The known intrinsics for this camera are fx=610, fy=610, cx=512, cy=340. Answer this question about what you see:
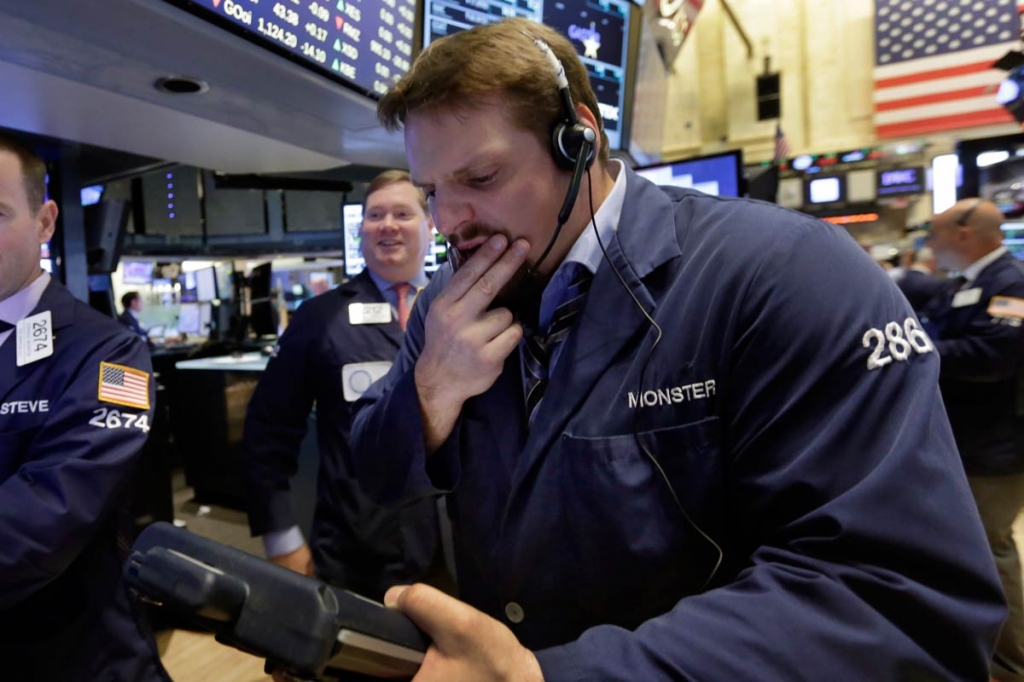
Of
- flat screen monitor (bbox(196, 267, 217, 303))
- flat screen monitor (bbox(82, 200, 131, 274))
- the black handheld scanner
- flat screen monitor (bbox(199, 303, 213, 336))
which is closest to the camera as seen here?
the black handheld scanner

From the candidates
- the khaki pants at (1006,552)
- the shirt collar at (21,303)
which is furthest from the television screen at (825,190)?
the shirt collar at (21,303)

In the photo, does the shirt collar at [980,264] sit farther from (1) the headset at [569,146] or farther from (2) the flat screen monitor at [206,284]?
(2) the flat screen monitor at [206,284]

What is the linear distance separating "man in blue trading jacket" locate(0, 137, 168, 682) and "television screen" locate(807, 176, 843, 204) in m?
8.53

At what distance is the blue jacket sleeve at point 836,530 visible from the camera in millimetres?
543

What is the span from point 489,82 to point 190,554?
2.12 ft

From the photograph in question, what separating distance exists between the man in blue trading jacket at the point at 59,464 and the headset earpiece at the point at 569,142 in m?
1.07

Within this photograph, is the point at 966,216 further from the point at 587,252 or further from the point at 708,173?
the point at 587,252

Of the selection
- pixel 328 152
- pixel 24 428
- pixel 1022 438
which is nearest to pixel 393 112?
pixel 24 428

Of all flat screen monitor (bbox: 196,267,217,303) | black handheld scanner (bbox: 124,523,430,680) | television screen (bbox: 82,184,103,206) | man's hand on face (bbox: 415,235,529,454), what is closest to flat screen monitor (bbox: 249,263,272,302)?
television screen (bbox: 82,184,103,206)

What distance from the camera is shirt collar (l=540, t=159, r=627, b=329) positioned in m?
0.87

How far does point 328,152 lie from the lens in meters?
3.31

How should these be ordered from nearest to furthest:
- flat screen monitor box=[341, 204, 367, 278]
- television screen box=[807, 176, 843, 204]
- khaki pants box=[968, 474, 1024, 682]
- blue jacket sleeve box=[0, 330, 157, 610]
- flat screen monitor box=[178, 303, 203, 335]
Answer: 1. blue jacket sleeve box=[0, 330, 157, 610]
2. khaki pants box=[968, 474, 1024, 682]
3. flat screen monitor box=[341, 204, 367, 278]
4. television screen box=[807, 176, 843, 204]
5. flat screen monitor box=[178, 303, 203, 335]

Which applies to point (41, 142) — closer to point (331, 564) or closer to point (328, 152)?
point (328, 152)

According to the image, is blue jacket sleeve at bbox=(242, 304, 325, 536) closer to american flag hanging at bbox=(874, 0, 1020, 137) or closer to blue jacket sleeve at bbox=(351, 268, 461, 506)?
blue jacket sleeve at bbox=(351, 268, 461, 506)
